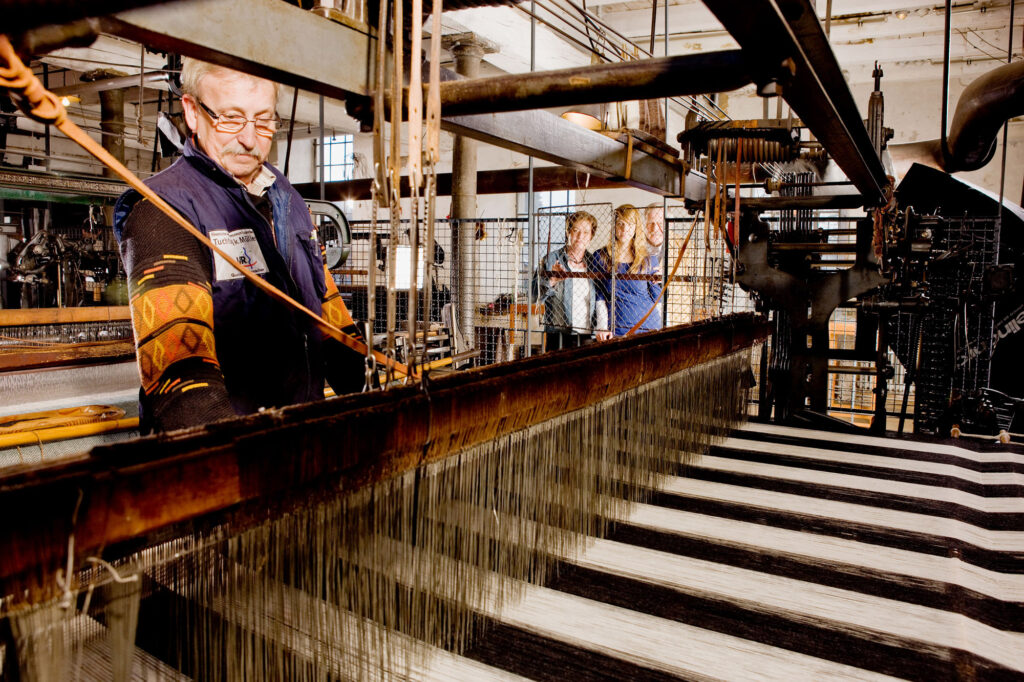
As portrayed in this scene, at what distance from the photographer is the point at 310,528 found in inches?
29.4

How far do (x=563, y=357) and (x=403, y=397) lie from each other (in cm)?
50

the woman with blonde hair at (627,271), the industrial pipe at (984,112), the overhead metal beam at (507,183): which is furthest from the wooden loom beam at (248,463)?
the woman with blonde hair at (627,271)

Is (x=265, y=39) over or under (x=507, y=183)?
under

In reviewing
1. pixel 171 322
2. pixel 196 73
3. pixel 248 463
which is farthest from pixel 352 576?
pixel 196 73

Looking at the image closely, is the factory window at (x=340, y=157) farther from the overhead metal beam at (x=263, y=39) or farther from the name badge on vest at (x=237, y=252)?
the overhead metal beam at (x=263, y=39)

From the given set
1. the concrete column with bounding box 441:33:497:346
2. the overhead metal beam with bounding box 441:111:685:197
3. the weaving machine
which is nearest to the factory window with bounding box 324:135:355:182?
the concrete column with bounding box 441:33:497:346

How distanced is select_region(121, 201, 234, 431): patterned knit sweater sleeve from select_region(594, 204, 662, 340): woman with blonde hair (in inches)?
178

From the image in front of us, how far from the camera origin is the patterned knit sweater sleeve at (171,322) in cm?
106

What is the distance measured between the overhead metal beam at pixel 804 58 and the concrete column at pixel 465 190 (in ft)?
13.7

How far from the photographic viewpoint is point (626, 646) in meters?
0.99

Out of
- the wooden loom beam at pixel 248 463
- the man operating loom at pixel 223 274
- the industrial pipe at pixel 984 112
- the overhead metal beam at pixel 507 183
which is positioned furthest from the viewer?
the overhead metal beam at pixel 507 183

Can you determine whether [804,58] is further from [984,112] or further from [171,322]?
[984,112]

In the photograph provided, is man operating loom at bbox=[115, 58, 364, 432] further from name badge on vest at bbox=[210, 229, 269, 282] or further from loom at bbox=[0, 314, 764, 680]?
loom at bbox=[0, 314, 764, 680]

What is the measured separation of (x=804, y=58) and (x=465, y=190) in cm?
644
